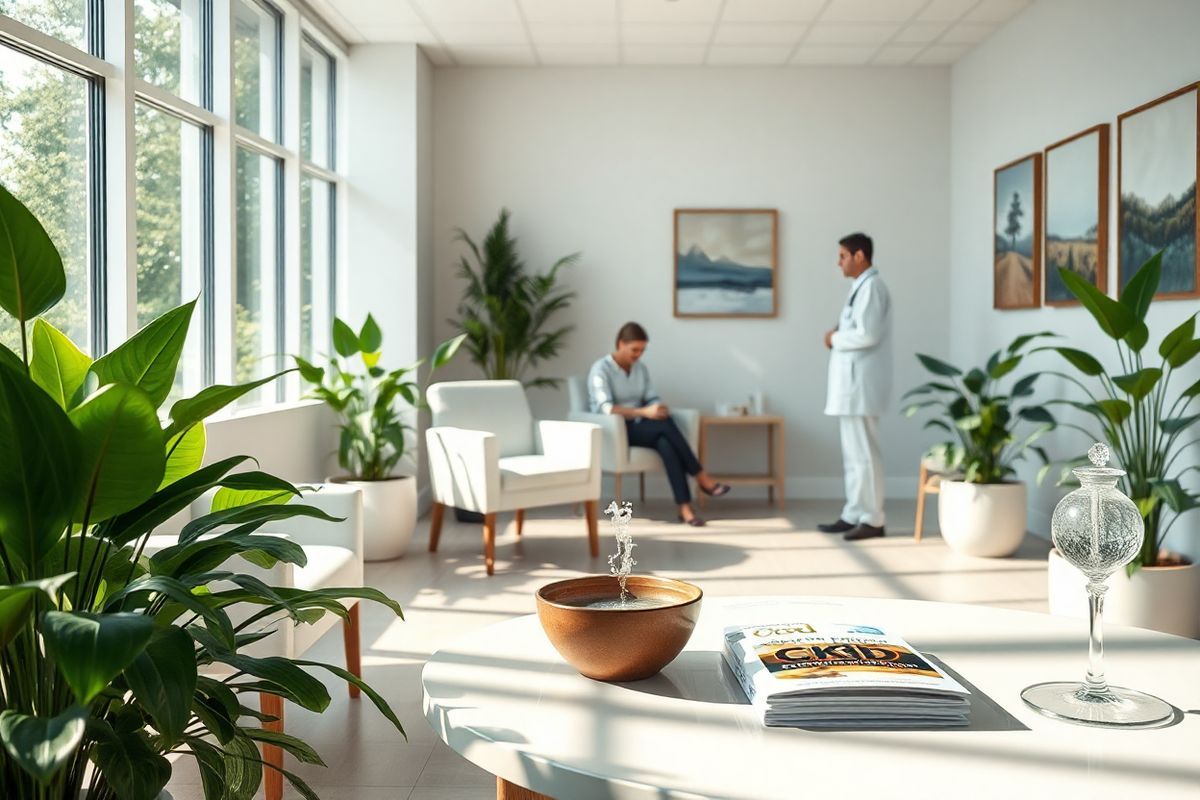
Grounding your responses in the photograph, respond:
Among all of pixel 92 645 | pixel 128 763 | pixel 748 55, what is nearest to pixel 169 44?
pixel 128 763

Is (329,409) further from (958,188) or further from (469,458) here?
(958,188)

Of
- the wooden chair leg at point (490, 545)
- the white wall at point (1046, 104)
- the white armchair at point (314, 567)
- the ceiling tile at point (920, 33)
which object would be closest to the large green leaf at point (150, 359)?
the white armchair at point (314, 567)

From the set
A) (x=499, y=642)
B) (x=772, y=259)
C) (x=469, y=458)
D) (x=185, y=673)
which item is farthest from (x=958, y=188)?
(x=185, y=673)

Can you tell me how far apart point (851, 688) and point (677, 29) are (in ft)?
18.0

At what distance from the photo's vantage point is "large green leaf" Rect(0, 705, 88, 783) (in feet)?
3.48

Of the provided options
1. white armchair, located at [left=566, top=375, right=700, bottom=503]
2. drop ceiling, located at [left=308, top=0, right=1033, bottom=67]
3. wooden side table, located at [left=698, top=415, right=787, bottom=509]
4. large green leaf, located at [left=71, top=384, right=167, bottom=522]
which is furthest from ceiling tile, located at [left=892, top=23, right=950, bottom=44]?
large green leaf, located at [left=71, top=384, right=167, bottom=522]

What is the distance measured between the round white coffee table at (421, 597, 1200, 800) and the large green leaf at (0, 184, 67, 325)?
746mm

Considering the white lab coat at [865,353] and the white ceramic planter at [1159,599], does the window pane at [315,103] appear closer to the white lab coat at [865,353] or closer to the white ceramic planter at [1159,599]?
the white lab coat at [865,353]

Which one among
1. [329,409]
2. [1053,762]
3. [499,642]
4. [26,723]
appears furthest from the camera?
[329,409]

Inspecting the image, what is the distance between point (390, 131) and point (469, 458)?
8.07ft

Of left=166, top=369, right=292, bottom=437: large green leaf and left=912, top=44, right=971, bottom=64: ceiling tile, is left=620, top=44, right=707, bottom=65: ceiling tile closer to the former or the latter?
left=912, top=44, right=971, bottom=64: ceiling tile

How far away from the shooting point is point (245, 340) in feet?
16.6

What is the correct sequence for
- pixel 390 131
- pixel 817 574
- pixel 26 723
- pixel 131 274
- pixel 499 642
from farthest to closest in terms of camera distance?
pixel 390 131, pixel 817 574, pixel 131 274, pixel 499 642, pixel 26 723

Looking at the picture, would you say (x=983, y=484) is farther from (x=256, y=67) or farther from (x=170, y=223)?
(x=256, y=67)
